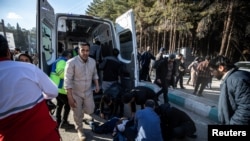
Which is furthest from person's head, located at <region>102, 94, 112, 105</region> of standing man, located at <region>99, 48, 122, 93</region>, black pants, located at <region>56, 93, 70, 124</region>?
black pants, located at <region>56, 93, 70, 124</region>

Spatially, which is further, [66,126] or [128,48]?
[128,48]

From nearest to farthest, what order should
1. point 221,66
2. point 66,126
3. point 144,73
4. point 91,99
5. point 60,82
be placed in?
point 221,66 → point 91,99 → point 60,82 → point 66,126 → point 144,73

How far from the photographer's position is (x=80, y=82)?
3.99 meters

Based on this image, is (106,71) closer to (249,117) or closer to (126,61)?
(126,61)

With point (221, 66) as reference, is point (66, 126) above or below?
below

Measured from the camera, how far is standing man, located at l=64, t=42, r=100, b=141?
389 cm

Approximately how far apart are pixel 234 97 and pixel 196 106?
423 centimetres

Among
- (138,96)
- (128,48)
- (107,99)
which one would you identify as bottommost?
(107,99)

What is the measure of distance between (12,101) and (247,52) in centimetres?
2616

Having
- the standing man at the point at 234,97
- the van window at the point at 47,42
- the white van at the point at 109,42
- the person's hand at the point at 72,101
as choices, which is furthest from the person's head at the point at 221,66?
the van window at the point at 47,42

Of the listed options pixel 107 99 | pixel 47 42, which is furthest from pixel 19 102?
pixel 107 99

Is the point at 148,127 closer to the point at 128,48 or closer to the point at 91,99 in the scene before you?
the point at 91,99

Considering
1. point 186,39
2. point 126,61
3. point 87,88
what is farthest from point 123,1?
point 87,88

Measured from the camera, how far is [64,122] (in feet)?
15.8
